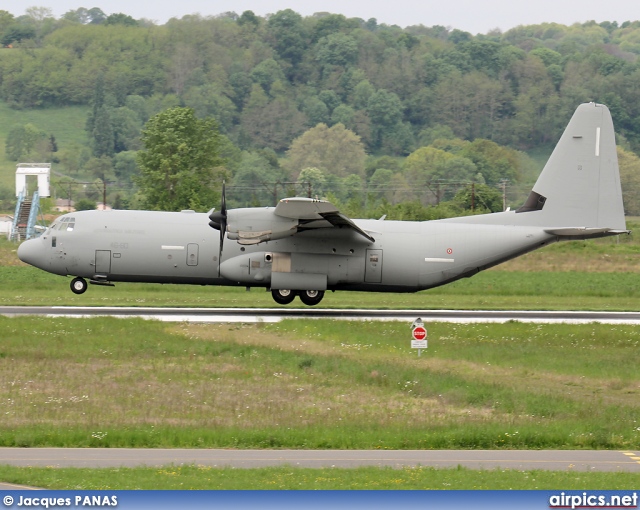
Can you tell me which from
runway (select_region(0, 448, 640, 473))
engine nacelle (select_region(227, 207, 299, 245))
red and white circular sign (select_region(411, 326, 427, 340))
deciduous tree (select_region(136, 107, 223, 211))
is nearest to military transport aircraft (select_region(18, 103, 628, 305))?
engine nacelle (select_region(227, 207, 299, 245))

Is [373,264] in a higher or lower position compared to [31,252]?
higher

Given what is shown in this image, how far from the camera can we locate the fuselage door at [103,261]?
3719cm

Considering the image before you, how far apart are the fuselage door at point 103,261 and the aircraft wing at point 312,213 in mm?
6615

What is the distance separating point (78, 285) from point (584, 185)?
19.3 m

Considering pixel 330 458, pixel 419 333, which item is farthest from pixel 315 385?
pixel 330 458

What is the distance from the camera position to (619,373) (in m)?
27.3

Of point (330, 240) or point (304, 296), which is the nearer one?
→ point (330, 240)

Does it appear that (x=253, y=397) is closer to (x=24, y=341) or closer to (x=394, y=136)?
(x=24, y=341)

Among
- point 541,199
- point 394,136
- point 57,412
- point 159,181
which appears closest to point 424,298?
point 541,199

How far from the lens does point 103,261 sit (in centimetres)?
3728

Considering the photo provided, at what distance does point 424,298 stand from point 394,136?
461 feet

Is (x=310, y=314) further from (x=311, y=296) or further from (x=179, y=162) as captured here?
(x=179, y=162)

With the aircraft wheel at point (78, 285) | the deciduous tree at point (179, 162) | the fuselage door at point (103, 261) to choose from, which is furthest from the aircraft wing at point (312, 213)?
the deciduous tree at point (179, 162)

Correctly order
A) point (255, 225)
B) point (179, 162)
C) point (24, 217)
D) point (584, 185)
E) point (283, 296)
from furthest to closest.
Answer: point (24, 217)
point (179, 162)
point (584, 185)
point (283, 296)
point (255, 225)
